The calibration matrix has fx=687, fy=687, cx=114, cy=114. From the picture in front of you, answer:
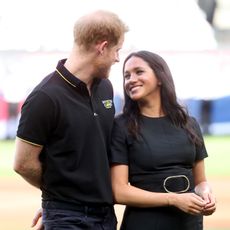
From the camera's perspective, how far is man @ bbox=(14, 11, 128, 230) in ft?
9.02

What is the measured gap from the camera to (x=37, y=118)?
2.72 m

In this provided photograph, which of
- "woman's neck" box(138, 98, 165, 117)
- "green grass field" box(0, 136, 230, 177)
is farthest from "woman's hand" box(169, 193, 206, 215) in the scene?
"green grass field" box(0, 136, 230, 177)

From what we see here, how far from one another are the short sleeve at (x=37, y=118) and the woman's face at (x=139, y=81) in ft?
1.34

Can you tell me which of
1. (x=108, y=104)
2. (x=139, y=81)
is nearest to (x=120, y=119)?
(x=108, y=104)

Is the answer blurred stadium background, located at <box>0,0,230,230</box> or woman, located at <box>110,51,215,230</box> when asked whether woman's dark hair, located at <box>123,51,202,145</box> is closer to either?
woman, located at <box>110,51,215,230</box>

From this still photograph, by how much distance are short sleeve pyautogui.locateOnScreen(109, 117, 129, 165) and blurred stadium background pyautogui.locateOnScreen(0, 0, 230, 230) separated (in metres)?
11.0

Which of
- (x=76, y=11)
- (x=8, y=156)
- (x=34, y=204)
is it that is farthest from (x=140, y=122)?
(x=76, y=11)

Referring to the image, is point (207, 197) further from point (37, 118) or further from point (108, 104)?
point (37, 118)

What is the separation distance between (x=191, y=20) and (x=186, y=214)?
14117 mm

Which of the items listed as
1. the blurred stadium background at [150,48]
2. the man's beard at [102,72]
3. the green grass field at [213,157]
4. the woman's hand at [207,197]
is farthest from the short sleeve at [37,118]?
the blurred stadium background at [150,48]

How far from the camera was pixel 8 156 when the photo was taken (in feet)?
A: 45.4

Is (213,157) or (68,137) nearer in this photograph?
(68,137)

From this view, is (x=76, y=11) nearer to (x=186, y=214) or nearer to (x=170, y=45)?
(x=170, y=45)

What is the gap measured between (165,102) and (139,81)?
0.56 ft
